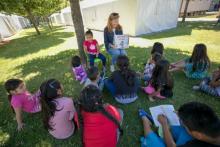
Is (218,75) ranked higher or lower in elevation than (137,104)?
higher

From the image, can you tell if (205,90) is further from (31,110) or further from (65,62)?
(65,62)

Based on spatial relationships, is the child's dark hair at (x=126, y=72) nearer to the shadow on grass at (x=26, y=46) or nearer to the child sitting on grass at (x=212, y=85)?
the child sitting on grass at (x=212, y=85)

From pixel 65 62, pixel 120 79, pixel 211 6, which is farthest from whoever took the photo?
pixel 211 6

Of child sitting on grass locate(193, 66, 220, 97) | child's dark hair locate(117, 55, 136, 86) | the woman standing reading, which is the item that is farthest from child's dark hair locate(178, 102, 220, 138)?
the woman standing reading

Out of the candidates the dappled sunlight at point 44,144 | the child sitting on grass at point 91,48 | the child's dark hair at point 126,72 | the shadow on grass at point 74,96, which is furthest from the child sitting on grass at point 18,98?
the child sitting on grass at point 91,48

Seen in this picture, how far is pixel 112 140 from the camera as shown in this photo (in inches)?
88.3

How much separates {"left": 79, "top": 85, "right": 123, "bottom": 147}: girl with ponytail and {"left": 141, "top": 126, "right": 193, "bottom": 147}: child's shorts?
1.60ft

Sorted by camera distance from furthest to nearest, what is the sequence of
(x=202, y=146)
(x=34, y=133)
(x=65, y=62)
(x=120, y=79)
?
(x=65, y=62) → (x=120, y=79) → (x=34, y=133) → (x=202, y=146)

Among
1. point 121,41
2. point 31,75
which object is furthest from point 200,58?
point 31,75

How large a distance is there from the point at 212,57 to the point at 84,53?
4820 millimetres

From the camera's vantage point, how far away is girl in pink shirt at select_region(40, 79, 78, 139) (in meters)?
2.26

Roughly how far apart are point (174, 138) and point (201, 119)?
847mm

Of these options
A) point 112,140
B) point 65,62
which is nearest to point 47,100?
point 112,140

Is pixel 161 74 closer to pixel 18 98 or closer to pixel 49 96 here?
pixel 49 96
